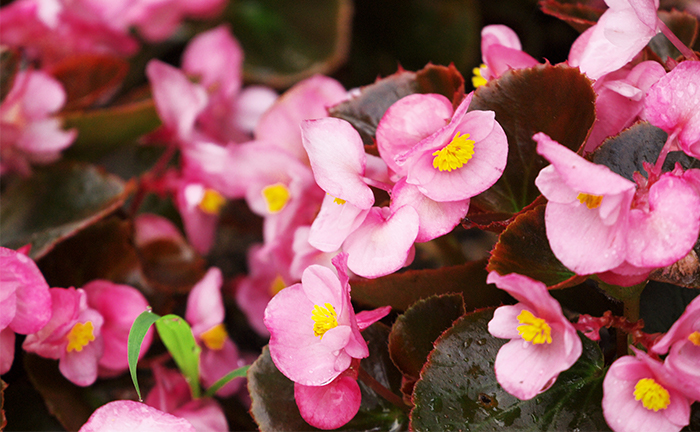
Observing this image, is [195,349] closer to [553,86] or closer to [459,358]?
[459,358]

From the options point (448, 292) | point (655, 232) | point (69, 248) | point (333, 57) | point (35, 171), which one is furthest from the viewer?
point (333, 57)

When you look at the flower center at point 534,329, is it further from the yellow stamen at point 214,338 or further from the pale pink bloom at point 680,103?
the yellow stamen at point 214,338

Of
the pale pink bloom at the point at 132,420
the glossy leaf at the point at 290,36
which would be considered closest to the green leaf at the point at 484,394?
the pale pink bloom at the point at 132,420

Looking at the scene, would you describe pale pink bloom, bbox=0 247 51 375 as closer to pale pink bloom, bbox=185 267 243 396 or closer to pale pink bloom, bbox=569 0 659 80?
pale pink bloom, bbox=185 267 243 396

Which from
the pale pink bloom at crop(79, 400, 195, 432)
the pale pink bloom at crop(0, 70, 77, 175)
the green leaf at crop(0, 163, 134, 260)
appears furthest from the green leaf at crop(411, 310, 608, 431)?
the pale pink bloom at crop(0, 70, 77, 175)

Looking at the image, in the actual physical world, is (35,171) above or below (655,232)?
below

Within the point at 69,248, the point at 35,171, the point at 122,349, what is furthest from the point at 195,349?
the point at 35,171

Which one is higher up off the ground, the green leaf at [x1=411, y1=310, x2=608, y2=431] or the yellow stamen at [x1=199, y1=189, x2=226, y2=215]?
the green leaf at [x1=411, y1=310, x2=608, y2=431]
